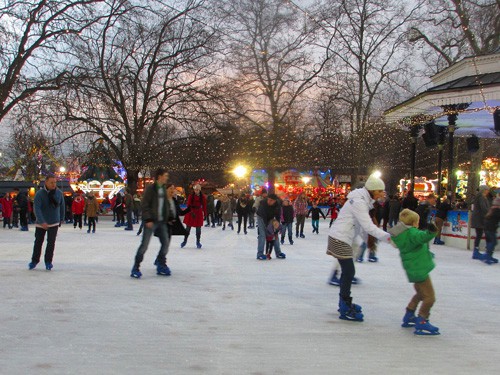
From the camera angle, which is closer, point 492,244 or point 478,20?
point 492,244

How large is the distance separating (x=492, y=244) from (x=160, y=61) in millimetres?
20677

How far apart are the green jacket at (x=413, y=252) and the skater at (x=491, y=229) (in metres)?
6.55

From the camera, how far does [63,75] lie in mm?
22172

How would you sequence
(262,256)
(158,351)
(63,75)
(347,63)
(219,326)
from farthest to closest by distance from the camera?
(347,63) → (63,75) → (262,256) → (219,326) → (158,351)

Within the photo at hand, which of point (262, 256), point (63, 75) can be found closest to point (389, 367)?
point (262, 256)

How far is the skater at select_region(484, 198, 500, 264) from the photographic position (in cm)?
1107

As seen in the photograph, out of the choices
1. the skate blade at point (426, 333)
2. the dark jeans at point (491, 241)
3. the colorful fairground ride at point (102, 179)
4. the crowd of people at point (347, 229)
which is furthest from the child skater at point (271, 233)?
the colorful fairground ride at point (102, 179)

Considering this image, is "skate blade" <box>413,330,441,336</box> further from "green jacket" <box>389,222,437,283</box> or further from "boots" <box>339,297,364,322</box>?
"boots" <box>339,297,364,322</box>

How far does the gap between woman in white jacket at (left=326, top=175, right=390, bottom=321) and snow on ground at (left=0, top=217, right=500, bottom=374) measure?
16 cm

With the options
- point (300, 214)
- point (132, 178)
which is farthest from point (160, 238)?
point (132, 178)

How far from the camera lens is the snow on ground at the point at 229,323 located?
405 cm

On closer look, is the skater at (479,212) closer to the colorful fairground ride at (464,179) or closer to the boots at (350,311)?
the boots at (350,311)

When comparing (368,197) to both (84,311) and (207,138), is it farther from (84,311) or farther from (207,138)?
(207,138)

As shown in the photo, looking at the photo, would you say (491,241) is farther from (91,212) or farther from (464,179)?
(464,179)
